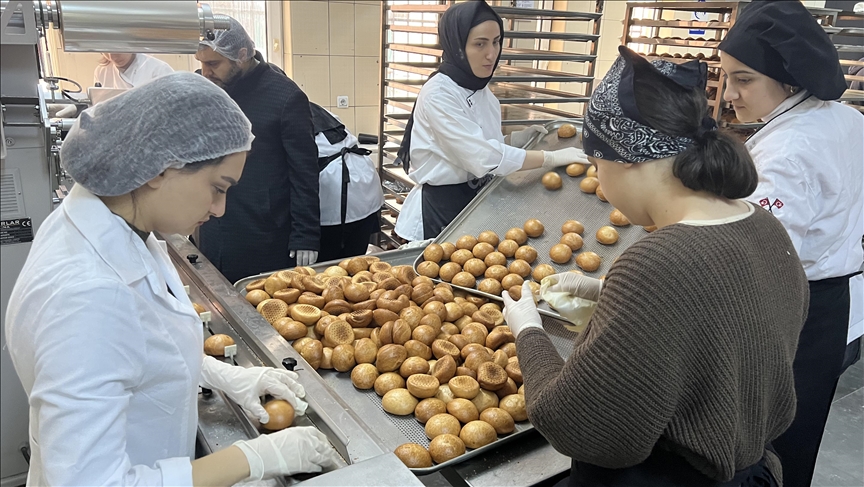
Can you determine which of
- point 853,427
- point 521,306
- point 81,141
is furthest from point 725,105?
point 81,141

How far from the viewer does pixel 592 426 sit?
3.39 feet

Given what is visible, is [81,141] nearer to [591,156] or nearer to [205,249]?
[591,156]

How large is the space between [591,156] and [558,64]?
547cm

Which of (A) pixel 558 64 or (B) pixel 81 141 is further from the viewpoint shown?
(A) pixel 558 64

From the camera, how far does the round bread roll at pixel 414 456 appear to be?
126cm

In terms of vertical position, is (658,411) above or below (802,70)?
below

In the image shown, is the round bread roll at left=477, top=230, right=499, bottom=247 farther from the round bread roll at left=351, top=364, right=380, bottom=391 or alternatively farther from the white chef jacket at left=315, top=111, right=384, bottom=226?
the white chef jacket at left=315, top=111, right=384, bottom=226

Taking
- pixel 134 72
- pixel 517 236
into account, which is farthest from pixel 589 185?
pixel 134 72

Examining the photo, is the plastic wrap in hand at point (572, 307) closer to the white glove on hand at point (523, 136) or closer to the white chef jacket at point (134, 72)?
the white glove on hand at point (523, 136)

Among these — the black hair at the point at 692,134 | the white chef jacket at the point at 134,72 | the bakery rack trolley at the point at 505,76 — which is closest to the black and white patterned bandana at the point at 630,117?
the black hair at the point at 692,134

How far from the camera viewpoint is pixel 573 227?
2199 millimetres

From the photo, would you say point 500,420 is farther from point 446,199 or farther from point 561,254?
point 446,199

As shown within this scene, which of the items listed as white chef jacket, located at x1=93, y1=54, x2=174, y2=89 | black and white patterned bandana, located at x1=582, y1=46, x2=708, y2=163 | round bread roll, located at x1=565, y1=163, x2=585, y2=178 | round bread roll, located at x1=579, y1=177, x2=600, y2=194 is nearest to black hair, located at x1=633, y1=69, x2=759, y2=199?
black and white patterned bandana, located at x1=582, y1=46, x2=708, y2=163

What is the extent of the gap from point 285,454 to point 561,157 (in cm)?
183
